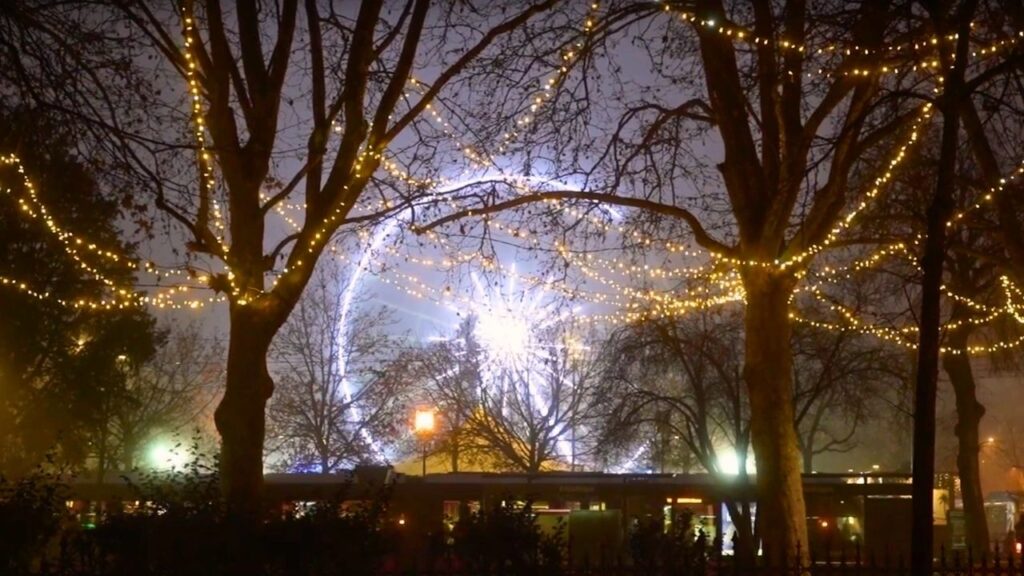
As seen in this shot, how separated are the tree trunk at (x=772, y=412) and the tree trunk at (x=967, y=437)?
12.1 metres

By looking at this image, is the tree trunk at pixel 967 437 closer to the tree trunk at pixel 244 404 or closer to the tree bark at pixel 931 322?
the tree bark at pixel 931 322

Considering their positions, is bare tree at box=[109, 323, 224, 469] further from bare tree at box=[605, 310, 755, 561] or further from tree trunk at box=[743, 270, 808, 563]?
tree trunk at box=[743, 270, 808, 563]

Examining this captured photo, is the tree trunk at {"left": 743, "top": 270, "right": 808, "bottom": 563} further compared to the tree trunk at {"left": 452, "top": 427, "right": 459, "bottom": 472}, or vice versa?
the tree trunk at {"left": 452, "top": 427, "right": 459, "bottom": 472}

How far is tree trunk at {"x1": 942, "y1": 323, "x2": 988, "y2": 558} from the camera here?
27544 mm

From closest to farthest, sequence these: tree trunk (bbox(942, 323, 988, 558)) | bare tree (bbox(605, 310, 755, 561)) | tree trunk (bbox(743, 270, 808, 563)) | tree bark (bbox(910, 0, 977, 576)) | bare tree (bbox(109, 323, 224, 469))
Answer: tree bark (bbox(910, 0, 977, 576)) → tree trunk (bbox(743, 270, 808, 563)) → tree trunk (bbox(942, 323, 988, 558)) → bare tree (bbox(605, 310, 755, 561)) → bare tree (bbox(109, 323, 224, 469))

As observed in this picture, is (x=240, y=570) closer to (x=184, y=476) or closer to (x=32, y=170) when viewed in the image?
(x=184, y=476)

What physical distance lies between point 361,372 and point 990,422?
144ft

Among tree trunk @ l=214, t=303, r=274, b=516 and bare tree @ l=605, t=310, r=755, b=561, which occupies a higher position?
bare tree @ l=605, t=310, r=755, b=561

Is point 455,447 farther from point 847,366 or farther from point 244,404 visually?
point 244,404

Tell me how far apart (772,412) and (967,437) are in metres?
14.3

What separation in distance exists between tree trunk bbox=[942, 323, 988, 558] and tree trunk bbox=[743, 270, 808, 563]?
1207cm

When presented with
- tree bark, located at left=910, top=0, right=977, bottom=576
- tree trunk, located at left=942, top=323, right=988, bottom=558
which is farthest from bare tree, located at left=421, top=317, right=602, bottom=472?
tree bark, located at left=910, top=0, right=977, bottom=576

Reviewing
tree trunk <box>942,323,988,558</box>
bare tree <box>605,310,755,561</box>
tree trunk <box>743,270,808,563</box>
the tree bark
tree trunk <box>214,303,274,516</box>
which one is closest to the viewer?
the tree bark

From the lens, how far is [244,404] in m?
13.9
